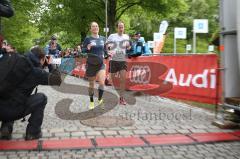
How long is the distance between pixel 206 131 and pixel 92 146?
7.28ft

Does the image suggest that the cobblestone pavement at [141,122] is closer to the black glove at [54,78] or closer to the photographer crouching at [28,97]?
the photographer crouching at [28,97]

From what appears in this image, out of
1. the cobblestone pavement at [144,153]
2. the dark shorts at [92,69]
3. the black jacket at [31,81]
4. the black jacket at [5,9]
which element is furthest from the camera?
the dark shorts at [92,69]

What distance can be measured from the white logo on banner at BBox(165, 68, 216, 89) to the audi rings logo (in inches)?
51.5

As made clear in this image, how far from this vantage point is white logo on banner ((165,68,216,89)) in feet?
34.3

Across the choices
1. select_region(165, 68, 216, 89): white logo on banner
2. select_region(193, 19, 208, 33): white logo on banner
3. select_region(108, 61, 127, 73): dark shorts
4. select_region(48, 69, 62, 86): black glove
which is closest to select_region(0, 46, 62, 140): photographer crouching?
select_region(48, 69, 62, 86): black glove

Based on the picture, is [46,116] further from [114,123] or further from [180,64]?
[180,64]

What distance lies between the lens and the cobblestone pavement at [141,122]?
7948 millimetres

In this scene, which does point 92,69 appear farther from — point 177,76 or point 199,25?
point 199,25

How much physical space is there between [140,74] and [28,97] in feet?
24.6

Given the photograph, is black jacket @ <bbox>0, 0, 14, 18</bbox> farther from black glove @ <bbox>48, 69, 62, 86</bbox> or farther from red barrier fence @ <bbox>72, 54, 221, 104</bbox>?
red barrier fence @ <bbox>72, 54, 221, 104</bbox>

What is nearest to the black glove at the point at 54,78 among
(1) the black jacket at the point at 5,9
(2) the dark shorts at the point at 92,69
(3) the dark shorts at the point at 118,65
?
(1) the black jacket at the point at 5,9

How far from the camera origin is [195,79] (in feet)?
36.8

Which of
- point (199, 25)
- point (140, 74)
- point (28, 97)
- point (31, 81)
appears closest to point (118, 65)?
point (140, 74)

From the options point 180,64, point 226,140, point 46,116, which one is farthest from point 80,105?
point 226,140
